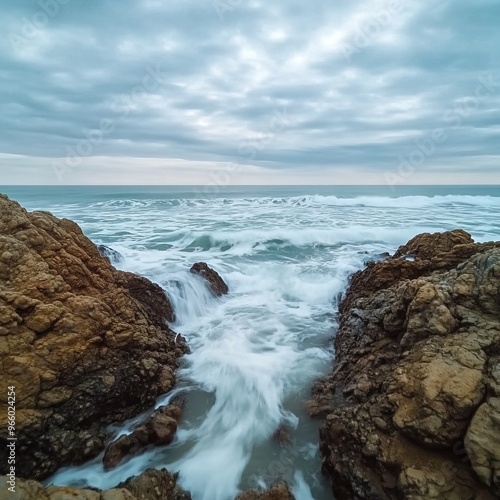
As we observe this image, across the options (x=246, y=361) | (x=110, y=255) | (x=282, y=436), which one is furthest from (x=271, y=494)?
(x=110, y=255)

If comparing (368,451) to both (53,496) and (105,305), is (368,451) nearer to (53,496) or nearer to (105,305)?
(53,496)

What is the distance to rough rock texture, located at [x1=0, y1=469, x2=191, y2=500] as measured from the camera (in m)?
2.60

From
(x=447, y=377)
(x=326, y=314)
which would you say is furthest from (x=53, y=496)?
(x=326, y=314)

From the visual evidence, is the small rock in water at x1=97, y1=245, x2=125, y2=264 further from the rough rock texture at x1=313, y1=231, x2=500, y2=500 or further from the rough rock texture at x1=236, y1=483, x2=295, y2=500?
the rough rock texture at x1=236, y1=483, x2=295, y2=500

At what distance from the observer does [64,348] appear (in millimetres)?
4375

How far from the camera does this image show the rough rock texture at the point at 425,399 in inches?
120

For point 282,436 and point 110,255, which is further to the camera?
point 110,255

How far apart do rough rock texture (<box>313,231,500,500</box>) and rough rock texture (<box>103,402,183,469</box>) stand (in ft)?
6.69

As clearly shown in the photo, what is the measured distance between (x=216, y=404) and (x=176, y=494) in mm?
1772

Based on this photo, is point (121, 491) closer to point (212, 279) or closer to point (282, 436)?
point (282, 436)

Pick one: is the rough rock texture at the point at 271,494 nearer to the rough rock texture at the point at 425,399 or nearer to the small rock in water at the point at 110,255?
the rough rock texture at the point at 425,399

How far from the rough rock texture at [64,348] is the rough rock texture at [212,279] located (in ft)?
11.1

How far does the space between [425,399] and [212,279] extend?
714 cm

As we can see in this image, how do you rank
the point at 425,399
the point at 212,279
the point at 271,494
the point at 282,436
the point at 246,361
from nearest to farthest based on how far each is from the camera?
1. the point at 425,399
2. the point at 271,494
3. the point at 282,436
4. the point at 246,361
5. the point at 212,279
